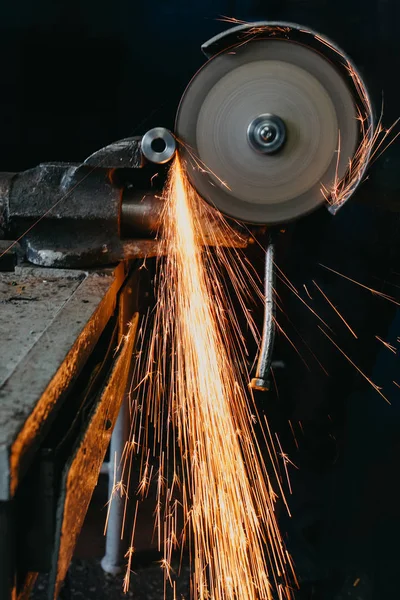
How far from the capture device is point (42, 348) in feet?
3.36

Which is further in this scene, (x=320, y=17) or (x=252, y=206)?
(x=320, y=17)

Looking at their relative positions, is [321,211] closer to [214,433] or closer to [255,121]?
[255,121]

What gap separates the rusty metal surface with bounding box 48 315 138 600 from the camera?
843 millimetres

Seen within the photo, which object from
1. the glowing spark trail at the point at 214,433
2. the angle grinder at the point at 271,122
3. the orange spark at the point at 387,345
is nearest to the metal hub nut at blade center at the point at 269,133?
the angle grinder at the point at 271,122

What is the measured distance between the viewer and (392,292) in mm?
2186

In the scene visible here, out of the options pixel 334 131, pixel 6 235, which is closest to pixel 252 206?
pixel 334 131

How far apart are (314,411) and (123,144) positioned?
1.56 meters

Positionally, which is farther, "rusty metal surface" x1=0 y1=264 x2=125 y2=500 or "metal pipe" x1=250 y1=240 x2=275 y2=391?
"metal pipe" x1=250 y1=240 x2=275 y2=391

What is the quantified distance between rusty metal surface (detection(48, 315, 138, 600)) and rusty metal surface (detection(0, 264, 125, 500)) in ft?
0.28

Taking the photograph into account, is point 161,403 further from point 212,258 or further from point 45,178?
point 45,178

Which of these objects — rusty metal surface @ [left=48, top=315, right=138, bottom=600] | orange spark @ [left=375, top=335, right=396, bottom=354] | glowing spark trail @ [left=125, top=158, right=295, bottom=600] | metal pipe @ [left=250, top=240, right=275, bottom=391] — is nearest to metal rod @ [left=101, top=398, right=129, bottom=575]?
glowing spark trail @ [left=125, top=158, right=295, bottom=600]

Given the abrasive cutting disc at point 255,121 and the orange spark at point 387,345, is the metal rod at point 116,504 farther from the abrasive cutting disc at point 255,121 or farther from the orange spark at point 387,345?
the orange spark at point 387,345

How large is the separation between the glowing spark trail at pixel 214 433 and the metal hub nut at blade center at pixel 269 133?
507mm

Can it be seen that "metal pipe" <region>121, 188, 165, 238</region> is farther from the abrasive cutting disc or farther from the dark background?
the dark background
